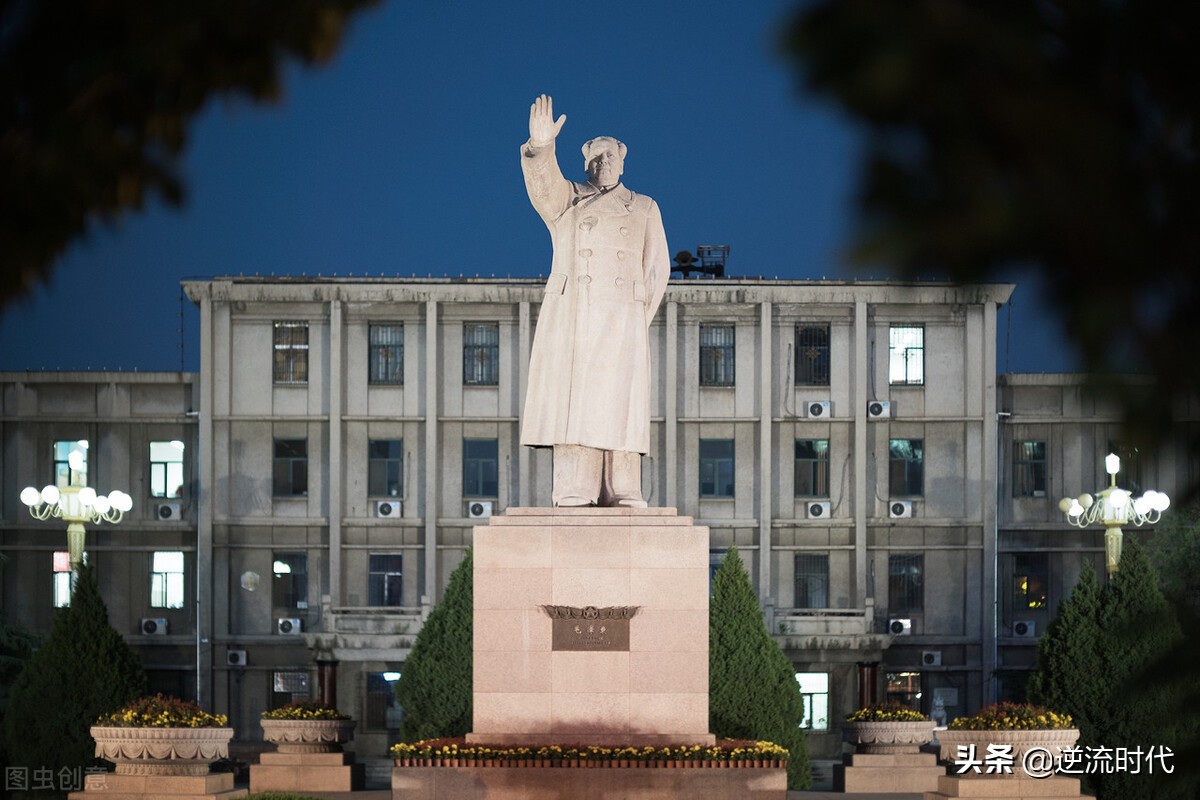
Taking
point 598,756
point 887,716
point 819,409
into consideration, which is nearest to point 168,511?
point 819,409

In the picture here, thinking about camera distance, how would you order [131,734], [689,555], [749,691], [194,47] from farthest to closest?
[749,691] → [131,734] → [689,555] → [194,47]

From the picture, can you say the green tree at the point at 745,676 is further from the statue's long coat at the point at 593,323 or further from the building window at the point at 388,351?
the building window at the point at 388,351

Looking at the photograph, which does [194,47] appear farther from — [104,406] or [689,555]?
[104,406]

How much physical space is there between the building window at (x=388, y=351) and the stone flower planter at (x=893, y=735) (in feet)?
66.6

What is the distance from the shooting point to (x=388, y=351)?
39969 millimetres

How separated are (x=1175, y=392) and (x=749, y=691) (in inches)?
823

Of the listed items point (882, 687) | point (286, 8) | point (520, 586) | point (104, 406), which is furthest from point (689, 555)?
point (104, 406)

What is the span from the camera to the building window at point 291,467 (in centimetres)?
3994

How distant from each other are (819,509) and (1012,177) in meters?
37.0

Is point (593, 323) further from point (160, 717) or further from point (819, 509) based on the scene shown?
point (819, 509)

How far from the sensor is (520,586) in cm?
1503

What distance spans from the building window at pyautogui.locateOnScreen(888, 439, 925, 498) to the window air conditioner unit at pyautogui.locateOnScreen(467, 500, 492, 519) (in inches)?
334

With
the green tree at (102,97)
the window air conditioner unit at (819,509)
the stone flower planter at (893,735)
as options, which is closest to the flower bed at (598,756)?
the stone flower planter at (893,735)

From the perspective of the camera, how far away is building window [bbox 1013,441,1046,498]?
40.2 meters
